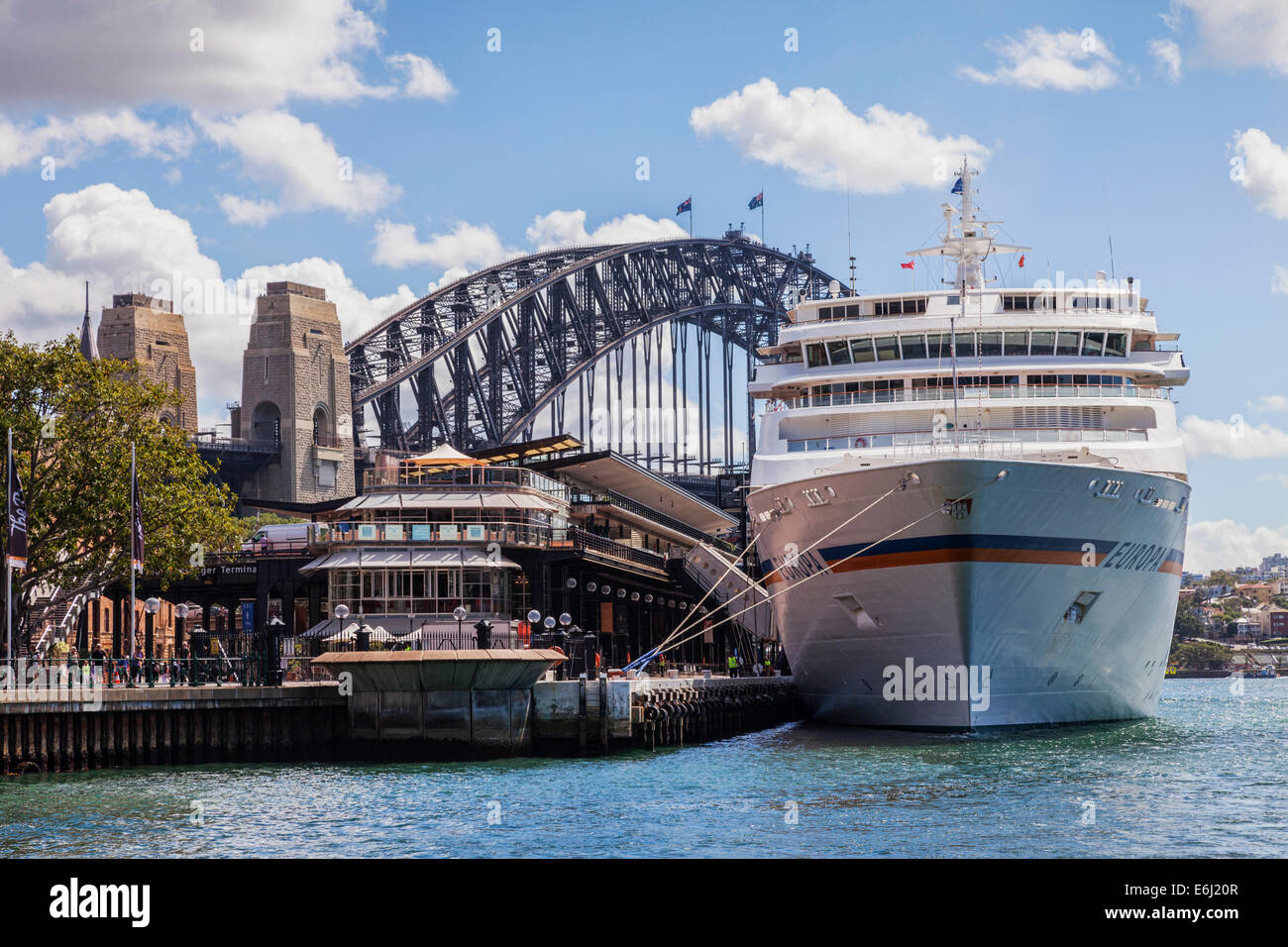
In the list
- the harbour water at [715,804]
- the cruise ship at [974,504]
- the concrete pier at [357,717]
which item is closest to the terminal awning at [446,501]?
the cruise ship at [974,504]

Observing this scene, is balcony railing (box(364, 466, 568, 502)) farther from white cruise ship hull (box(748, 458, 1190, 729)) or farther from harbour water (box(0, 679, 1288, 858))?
harbour water (box(0, 679, 1288, 858))

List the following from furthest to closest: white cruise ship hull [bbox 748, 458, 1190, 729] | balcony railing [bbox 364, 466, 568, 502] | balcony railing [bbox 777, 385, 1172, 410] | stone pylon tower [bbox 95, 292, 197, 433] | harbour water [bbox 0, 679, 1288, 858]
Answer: stone pylon tower [bbox 95, 292, 197, 433] → balcony railing [bbox 364, 466, 568, 502] → balcony railing [bbox 777, 385, 1172, 410] → white cruise ship hull [bbox 748, 458, 1190, 729] → harbour water [bbox 0, 679, 1288, 858]

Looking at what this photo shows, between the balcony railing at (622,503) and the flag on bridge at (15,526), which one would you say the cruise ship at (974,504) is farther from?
the flag on bridge at (15,526)

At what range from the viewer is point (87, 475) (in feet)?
191

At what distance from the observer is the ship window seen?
194ft

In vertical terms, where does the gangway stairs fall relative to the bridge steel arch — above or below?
below

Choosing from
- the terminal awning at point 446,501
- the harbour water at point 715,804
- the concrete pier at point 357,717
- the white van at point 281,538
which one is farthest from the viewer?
the white van at point 281,538

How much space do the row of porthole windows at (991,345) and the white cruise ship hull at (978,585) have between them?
23.0 ft

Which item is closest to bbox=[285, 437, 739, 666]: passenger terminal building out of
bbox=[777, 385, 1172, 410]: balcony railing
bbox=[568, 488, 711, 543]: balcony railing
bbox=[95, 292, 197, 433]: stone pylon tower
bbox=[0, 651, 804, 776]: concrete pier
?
bbox=[0, 651, 804, 776]: concrete pier

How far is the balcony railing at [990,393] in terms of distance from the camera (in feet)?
183

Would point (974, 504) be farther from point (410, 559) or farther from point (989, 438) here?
point (410, 559)

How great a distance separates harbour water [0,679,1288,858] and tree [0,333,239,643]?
15491mm

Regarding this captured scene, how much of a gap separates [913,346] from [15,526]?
32.9m

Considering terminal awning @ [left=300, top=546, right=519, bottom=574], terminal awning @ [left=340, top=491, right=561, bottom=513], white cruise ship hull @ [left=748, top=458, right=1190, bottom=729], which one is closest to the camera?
white cruise ship hull @ [left=748, top=458, right=1190, bottom=729]
